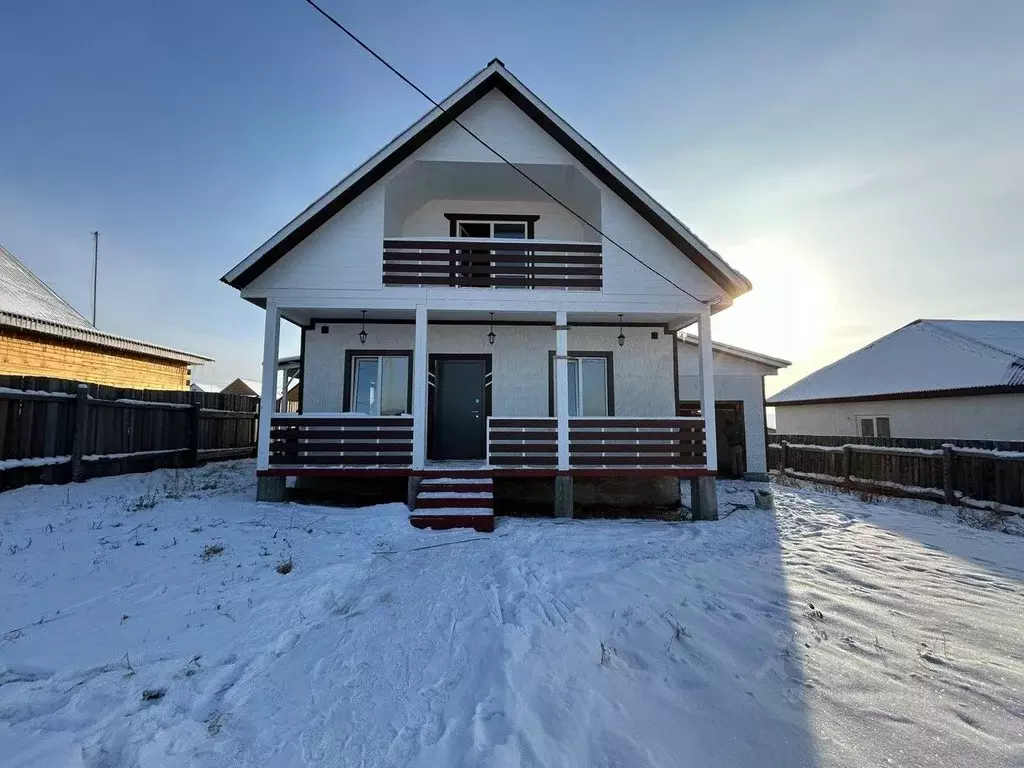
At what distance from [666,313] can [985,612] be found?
636 cm

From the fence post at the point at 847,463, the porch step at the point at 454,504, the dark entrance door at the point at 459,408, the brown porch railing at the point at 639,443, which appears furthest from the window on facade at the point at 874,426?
the porch step at the point at 454,504

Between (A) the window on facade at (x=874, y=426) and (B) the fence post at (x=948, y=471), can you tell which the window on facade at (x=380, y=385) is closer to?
(B) the fence post at (x=948, y=471)

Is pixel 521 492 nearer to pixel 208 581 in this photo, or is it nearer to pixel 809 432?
pixel 208 581

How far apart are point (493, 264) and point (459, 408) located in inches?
130

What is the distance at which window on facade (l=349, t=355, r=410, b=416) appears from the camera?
1035 centimetres

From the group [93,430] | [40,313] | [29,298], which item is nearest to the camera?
[93,430]

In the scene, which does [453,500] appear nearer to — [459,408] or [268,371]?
[459,408]

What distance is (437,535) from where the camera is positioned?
6.75 metres

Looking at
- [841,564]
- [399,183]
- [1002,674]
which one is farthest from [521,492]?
[1002,674]

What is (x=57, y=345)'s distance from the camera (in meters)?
14.0

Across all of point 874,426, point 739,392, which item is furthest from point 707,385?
point 874,426

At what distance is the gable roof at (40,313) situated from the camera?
12.6 metres

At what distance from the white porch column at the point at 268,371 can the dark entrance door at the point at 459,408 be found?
3.26 m

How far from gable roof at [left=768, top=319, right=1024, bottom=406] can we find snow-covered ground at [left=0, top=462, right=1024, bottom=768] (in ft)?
35.4
